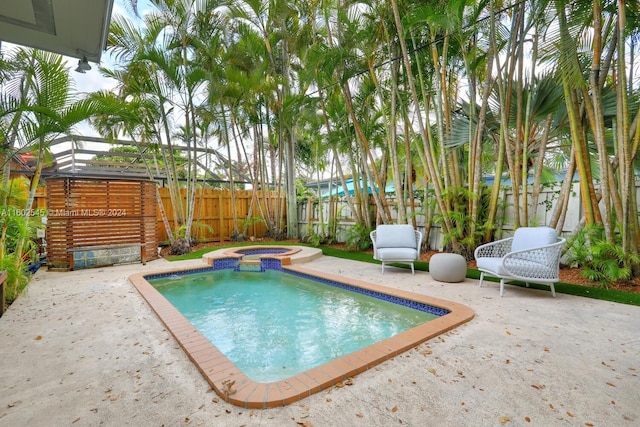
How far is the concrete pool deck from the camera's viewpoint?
175cm

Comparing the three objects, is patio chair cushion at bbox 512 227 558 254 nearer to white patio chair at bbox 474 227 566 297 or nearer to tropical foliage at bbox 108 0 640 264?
white patio chair at bbox 474 227 566 297

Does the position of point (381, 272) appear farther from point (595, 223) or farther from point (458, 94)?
point (458, 94)

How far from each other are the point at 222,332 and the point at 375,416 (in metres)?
2.18

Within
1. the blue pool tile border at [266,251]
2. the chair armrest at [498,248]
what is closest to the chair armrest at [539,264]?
the chair armrest at [498,248]

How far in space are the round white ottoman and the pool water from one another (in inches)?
49.4

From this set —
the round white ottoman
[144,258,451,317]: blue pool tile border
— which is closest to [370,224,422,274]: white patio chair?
the round white ottoman

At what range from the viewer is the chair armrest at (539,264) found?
3.95 m

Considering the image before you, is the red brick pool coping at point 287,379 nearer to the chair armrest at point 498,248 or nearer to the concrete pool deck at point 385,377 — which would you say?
the concrete pool deck at point 385,377

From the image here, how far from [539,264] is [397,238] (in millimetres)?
2381

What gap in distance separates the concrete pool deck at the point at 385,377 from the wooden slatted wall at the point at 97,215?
3218mm

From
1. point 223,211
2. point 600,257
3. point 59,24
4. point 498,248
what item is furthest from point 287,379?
point 223,211

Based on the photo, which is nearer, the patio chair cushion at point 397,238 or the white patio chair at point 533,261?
the white patio chair at point 533,261

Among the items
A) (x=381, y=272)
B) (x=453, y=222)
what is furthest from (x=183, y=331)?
(x=453, y=222)

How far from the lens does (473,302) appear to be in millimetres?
3926
